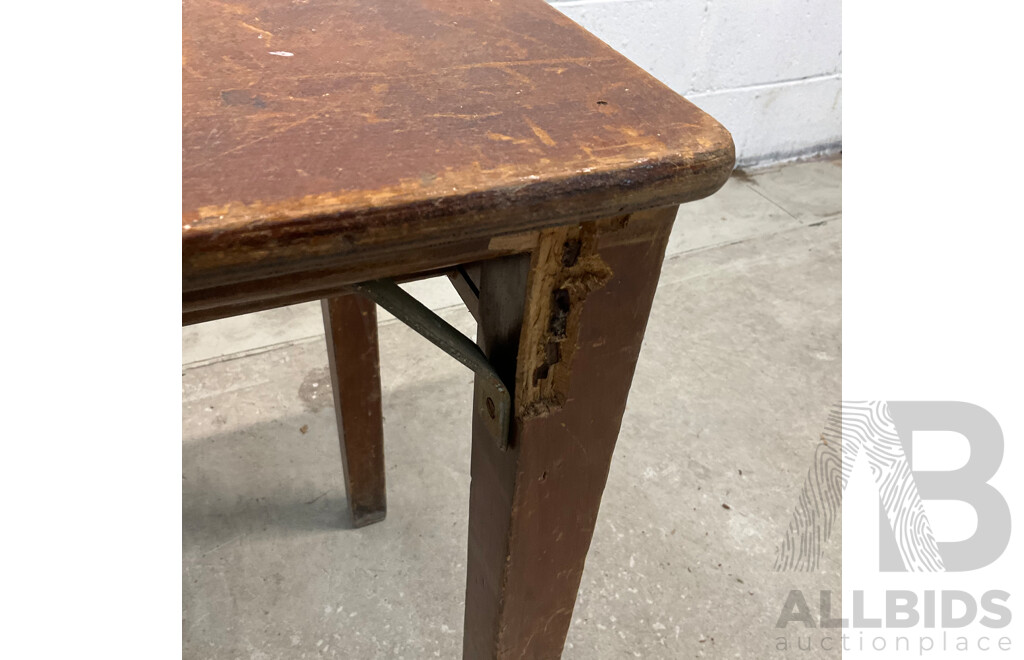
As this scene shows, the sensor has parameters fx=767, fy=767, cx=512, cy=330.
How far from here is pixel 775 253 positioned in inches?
80.4

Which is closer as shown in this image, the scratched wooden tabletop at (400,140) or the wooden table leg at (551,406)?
the scratched wooden tabletop at (400,140)

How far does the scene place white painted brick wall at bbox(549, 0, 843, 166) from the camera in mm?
1990

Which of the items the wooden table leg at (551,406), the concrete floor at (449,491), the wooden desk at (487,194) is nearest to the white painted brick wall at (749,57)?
the concrete floor at (449,491)

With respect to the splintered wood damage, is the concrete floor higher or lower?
lower

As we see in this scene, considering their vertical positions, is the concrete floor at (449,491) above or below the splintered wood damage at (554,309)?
below

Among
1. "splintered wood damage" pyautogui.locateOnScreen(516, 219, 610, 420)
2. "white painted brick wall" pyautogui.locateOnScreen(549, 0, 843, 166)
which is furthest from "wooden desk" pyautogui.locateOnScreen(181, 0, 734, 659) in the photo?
"white painted brick wall" pyautogui.locateOnScreen(549, 0, 843, 166)

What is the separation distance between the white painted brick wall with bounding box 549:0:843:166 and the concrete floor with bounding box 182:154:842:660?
0.68m

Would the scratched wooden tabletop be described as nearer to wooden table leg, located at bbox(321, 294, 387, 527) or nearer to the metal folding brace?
the metal folding brace

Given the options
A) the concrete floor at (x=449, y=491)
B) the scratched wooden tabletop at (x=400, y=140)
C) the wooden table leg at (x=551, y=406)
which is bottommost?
the concrete floor at (x=449, y=491)

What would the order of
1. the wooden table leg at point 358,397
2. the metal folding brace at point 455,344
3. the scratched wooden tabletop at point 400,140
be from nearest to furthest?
the scratched wooden tabletop at point 400,140 < the metal folding brace at point 455,344 < the wooden table leg at point 358,397

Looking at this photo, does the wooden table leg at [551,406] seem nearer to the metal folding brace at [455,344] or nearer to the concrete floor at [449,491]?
the metal folding brace at [455,344]

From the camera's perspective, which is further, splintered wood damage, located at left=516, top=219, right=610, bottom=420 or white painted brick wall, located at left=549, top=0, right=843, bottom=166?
white painted brick wall, located at left=549, top=0, right=843, bottom=166

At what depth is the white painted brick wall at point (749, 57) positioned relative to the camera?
78.4 inches

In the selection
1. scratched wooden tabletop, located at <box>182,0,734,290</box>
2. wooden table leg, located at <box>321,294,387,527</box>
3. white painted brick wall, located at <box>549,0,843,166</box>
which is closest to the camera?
scratched wooden tabletop, located at <box>182,0,734,290</box>
